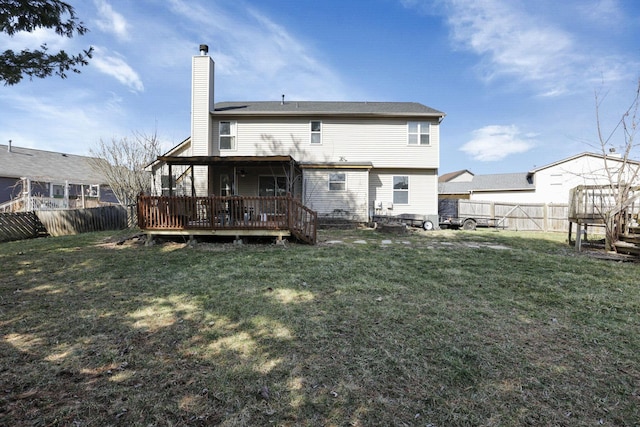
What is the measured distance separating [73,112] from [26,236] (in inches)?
379

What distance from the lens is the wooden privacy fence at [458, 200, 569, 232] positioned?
17.1 metres

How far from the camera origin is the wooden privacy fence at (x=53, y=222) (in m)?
11.9

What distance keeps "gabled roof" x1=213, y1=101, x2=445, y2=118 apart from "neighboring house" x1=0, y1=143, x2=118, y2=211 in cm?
1063

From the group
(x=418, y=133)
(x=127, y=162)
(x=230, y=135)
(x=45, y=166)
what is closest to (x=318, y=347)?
(x=230, y=135)

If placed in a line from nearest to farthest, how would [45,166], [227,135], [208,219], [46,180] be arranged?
[208,219], [227,135], [46,180], [45,166]

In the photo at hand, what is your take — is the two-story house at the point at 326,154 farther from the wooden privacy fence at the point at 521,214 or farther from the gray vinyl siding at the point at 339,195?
the wooden privacy fence at the point at 521,214

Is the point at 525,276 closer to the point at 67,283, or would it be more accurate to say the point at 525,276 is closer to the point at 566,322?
the point at 566,322

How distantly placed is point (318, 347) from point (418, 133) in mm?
14522

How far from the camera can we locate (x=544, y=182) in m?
25.5

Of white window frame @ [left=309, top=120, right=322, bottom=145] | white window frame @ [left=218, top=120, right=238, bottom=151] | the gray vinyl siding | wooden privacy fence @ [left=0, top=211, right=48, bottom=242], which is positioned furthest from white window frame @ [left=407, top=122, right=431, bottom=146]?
wooden privacy fence @ [left=0, top=211, right=48, bottom=242]

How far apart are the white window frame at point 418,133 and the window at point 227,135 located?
913 centimetres

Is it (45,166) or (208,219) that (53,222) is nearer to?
(208,219)

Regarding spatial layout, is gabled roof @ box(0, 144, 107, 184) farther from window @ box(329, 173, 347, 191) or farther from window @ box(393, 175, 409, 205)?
window @ box(393, 175, 409, 205)

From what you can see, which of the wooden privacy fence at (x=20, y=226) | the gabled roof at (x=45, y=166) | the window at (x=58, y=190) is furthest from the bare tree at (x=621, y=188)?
the window at (x=58, y=190)
